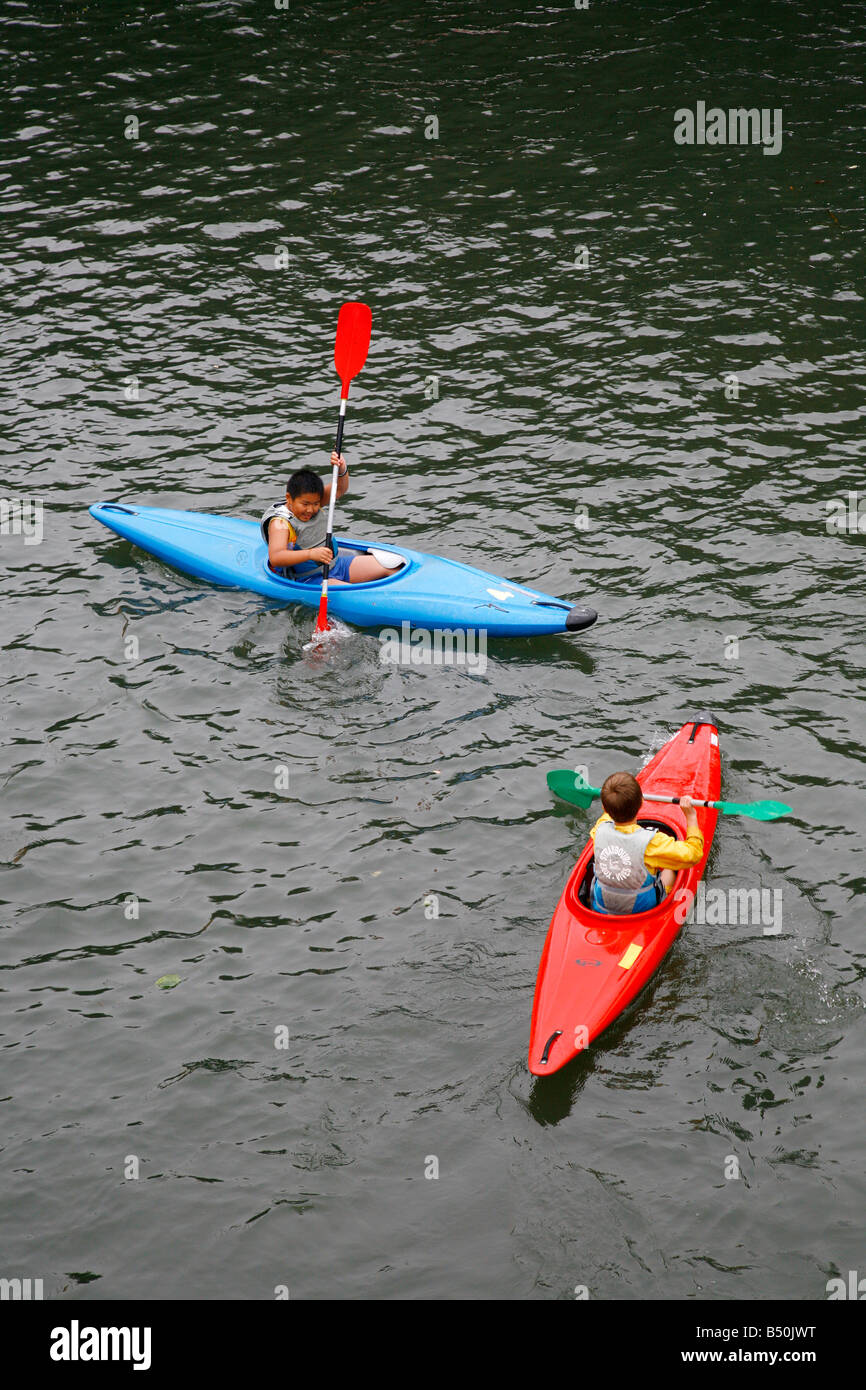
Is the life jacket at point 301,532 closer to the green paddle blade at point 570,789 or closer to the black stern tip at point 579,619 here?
the black stern tip at point 579,619

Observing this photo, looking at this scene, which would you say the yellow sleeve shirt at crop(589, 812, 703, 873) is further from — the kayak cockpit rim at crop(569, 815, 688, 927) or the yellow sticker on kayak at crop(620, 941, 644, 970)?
the yellow sticker on kayak at crop(620, 941, 644, 970)

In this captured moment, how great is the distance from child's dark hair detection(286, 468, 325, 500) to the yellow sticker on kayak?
4.61 m

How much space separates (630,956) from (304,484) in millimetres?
4715

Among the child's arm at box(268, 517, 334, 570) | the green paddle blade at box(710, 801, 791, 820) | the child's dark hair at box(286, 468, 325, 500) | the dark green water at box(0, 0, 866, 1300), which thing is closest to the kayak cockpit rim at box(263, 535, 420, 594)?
the child's arm at box(268, 517, 334, 570)

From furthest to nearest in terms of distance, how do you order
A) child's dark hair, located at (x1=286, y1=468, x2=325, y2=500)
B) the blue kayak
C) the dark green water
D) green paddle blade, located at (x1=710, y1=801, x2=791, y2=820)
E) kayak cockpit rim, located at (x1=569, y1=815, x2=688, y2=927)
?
1. child's dark hair, located at (x1=286, y1=468, x2=325, y2=500)
2. the blue kayak
3. green paddle blade, located at (x1=710, y1=801, x2=791, y2=820)
4. kayak cockpit rim, located at (x1=569, y1=815, x2=688, y2=927)
5. the dark green water

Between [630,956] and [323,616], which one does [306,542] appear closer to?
[323,616]

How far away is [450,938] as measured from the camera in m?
7.32

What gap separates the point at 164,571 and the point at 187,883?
3.77m

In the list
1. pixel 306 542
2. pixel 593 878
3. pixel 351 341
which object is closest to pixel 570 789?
pixel 593 878

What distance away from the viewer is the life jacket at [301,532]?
10.1 m

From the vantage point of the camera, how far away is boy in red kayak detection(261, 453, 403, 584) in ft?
32.7
